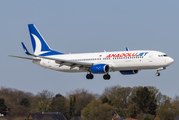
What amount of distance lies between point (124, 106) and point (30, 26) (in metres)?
59.8

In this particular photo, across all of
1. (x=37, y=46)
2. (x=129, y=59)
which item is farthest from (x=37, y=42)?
(x=129, y=59)

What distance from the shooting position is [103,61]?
66625 mm

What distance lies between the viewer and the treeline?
110919mm

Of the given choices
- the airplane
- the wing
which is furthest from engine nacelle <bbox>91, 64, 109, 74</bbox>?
the wing

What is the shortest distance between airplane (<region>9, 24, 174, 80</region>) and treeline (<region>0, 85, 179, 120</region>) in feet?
114

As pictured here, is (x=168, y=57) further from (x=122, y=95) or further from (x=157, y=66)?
(x=122, y=95)

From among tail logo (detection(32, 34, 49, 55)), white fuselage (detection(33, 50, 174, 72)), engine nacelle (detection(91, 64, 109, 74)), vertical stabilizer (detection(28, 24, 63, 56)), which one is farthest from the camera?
tail logo (detection(32, 34, 49, 55))

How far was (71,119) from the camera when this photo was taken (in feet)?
407

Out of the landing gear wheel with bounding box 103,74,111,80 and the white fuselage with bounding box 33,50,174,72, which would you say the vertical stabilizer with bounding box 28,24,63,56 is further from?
the landing gear wheel with bounding box 103,74,111,80

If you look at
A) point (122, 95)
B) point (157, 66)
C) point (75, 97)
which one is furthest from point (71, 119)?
point (157, 66)

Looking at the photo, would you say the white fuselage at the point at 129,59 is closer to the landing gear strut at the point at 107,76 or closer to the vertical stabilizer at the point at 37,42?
the landing gear strut at the point at 107,76

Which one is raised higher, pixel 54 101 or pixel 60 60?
pixel 60 60

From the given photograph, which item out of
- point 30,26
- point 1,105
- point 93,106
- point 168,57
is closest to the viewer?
point 168,57

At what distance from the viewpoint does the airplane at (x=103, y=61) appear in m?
62.8
